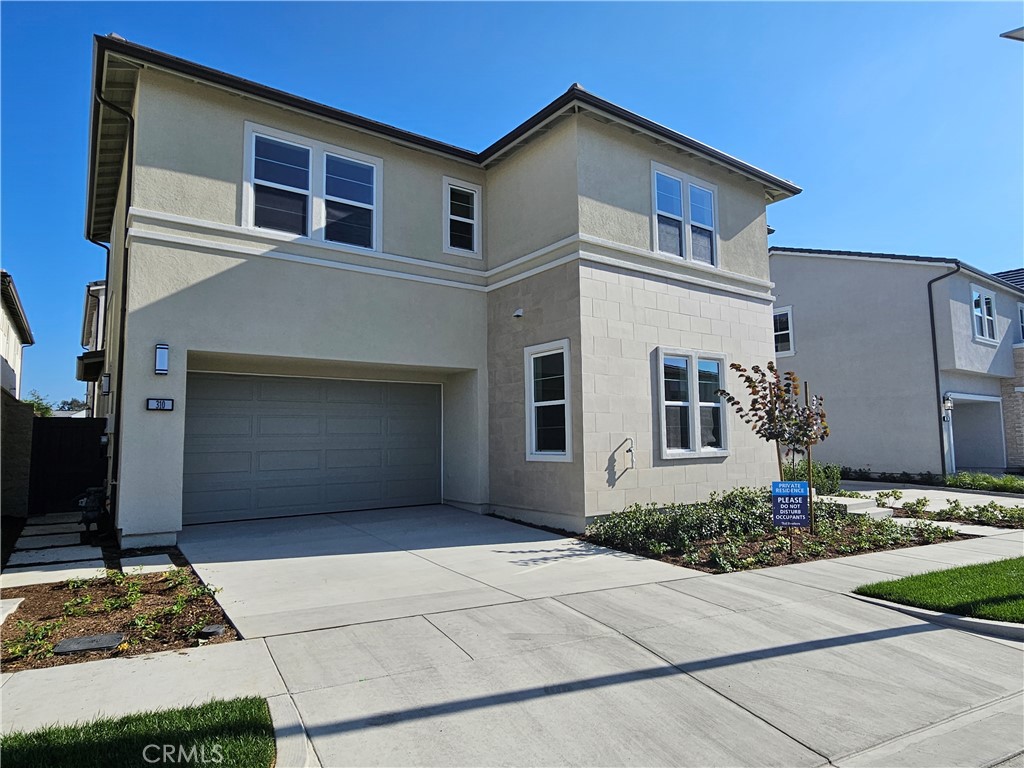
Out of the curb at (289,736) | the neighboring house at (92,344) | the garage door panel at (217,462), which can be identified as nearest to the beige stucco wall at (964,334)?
the garage door panel at (217,462)

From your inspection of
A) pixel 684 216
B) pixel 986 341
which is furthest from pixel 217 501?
pixel 986 341

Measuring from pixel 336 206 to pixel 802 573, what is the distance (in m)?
8.72

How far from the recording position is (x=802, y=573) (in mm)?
7551

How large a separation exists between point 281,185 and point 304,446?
A: 4336 millimetres

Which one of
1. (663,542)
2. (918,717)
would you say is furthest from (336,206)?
(918,717)

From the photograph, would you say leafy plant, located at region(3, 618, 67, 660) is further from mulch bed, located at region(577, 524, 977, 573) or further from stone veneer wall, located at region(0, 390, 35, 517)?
stone veneer wall, located at region(0, 390, 35, 517)

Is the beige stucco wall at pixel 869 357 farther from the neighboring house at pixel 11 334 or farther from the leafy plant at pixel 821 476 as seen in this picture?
the neighboring house at pixel 11 334

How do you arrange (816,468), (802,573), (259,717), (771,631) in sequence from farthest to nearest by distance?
(816,468), (802,573), (771,631), (259,717)

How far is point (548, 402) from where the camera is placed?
34.3ft

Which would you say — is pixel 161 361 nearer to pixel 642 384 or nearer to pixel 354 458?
pixel 354 458

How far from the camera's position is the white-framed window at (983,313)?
20.1 m

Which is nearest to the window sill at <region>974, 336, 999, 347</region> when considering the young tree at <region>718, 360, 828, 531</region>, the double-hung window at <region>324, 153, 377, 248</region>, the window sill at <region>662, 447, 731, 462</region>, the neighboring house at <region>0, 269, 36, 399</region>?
the window sill at <region>662, 447, 731, 462</region>

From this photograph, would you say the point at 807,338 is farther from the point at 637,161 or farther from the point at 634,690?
the point at 634,690

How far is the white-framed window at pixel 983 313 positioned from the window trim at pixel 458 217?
17.0 metres
